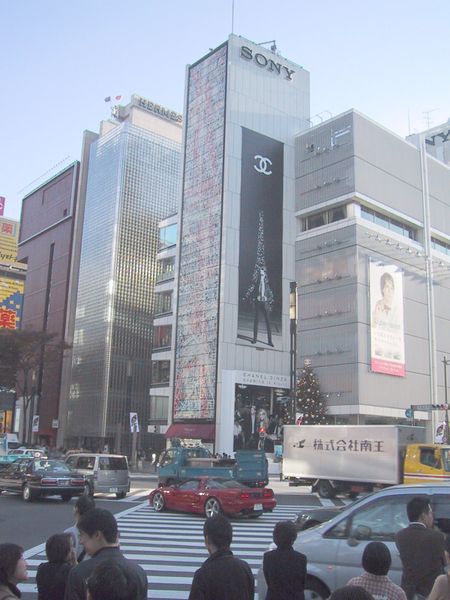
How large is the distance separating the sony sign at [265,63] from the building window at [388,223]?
51.9 ft

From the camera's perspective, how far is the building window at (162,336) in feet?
198

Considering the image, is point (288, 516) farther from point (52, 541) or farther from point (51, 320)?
point (51, 320)

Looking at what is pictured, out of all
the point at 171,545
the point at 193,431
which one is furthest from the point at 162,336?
the point at 171,545

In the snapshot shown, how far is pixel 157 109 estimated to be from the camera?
75.8 meters

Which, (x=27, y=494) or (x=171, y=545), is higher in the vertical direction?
(x=27, y=494)

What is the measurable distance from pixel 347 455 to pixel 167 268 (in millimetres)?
41093

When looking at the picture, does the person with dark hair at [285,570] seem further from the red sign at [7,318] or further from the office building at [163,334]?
the red sign at [7,318]

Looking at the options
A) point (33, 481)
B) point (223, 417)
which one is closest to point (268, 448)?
point (223, 417)

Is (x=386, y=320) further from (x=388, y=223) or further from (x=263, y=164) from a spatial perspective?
(x=263, y=164)

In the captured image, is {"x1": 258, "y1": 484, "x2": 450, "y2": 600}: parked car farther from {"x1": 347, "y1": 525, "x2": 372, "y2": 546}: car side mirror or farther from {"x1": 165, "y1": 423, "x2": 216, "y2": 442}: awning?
{"x1": 165, "y1": 423, "x2": 216, "y2": 442}: awning

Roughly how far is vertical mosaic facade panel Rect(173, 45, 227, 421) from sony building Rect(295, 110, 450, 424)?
8070mm

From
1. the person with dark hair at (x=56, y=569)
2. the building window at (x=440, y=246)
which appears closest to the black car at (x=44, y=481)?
the person with dark hair at (x=56, y=569)

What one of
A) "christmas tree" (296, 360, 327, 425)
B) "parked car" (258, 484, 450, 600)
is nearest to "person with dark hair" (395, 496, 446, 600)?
"parked car" (258, 484, 450, 600)

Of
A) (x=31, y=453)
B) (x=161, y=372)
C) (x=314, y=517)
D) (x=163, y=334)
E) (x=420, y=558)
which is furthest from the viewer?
(x=163, y=334)
